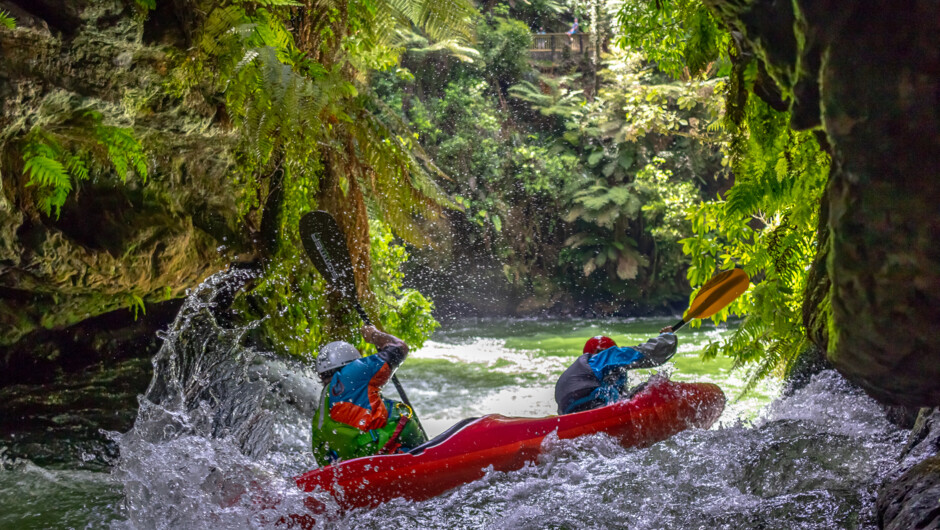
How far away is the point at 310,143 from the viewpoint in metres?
4.51

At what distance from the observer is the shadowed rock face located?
140 cm

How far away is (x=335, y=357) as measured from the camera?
3719 millimetres

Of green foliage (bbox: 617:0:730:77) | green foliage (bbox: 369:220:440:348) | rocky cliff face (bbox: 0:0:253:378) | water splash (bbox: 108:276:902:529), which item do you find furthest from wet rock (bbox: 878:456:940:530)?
green foliage (bbox: 369:220:440:348)

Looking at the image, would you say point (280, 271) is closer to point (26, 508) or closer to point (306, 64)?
point (306, 64)

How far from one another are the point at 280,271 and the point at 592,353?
2439mm

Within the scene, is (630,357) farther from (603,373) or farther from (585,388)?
(585,388)

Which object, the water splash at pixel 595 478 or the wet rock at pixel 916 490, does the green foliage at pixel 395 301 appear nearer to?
the water splash at pixel 595 478

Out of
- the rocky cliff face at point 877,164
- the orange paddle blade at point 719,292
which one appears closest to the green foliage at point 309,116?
the orange paddle blade at point 719,292

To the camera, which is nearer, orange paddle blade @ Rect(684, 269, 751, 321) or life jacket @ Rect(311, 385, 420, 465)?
life jacket @ Rect(311, 385, 420, 465)

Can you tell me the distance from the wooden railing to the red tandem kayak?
44.0ft

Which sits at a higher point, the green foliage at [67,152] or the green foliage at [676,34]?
the green foliage at [676,34]

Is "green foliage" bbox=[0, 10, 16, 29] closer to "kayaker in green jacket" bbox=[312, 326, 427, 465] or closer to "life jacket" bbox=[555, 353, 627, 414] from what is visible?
"kayaker in green jacket" bbox=[312, 326, 427, 465]

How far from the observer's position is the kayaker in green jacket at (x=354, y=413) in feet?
11.8

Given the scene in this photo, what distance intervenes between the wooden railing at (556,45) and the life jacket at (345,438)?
1411 centimetres
